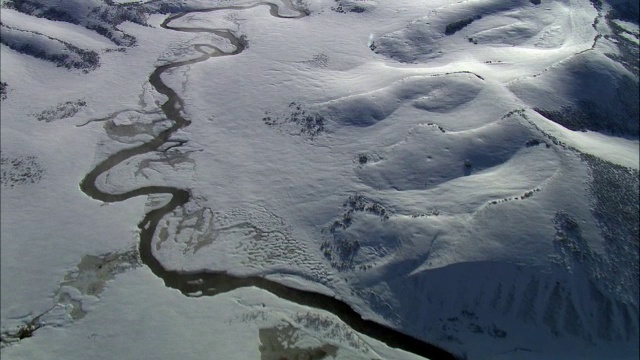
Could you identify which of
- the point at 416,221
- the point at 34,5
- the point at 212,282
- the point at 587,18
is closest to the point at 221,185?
the point at 212,282

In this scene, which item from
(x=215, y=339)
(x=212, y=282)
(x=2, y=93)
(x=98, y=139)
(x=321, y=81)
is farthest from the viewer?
(x=321, y=81)

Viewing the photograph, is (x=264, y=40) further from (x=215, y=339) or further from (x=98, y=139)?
(x=215, y=339)

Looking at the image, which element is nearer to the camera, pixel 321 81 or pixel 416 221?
pixel 416 221

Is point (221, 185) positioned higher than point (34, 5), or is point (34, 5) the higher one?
point (34, 5)

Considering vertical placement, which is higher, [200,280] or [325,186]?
[325,186]

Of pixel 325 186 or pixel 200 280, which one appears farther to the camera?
pixel 325 186

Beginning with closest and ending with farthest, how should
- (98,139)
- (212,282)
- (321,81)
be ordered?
1. (212,282)
2. (98,139)
3. (321,81)

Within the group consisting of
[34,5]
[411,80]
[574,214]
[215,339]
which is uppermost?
[34,5]
